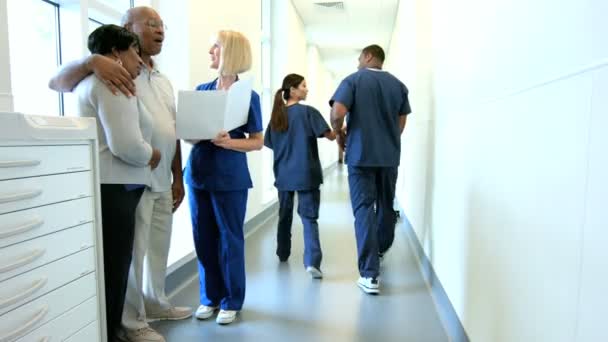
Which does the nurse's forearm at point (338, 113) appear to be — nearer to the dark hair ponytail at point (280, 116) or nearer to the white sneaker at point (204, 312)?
the dark hair ponytail at point (280, 116)

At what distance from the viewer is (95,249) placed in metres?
1.23

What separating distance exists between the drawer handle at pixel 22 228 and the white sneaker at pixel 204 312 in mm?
1277

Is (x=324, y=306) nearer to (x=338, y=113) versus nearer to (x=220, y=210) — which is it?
(x=220, y=210)

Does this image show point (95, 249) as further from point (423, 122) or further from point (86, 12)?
point (423, 122)

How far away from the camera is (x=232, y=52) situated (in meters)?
1.99

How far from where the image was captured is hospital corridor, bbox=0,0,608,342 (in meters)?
0.91

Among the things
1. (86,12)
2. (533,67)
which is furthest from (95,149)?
(533,67)

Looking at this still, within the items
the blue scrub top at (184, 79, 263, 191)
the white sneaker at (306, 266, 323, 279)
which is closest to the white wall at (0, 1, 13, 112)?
the blue scrub top at (184, 79, 263, 191)

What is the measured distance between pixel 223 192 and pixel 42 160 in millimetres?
1054

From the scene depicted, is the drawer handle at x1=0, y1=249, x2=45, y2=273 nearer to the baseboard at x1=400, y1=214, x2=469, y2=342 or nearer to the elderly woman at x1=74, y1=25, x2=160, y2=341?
the elderly woman at x1=74, y1=25, x2=160, y2=341

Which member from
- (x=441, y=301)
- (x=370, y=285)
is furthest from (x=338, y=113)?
(x=441, y=301)

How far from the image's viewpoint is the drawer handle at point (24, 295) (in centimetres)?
89

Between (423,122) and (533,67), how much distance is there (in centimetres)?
216

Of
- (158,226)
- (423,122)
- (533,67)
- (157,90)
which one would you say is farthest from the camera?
(423,122)
